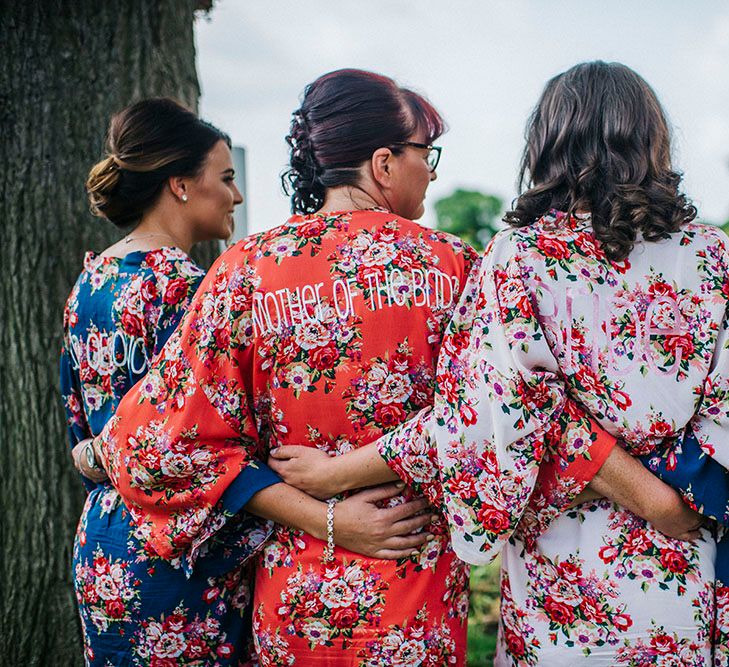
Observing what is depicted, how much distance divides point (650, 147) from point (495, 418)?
2.22 ft

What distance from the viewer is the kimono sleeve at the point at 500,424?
62.4 inches

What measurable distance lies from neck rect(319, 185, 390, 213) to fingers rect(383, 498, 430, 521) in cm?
69

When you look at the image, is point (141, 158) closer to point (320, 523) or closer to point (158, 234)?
point (158, 234)

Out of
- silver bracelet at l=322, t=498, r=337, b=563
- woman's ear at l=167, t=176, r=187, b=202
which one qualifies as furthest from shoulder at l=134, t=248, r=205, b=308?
silver bracelet at l=322, t=498, r=337, b=563

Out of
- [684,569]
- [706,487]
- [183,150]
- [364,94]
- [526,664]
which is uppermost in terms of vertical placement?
[364,94]

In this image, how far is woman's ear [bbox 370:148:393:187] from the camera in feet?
6.14

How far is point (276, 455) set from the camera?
1.88m

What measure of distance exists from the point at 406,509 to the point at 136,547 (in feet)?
2.33

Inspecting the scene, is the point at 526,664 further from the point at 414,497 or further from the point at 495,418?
the point at 495,418

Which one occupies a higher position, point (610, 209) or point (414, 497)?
point (610, 209)

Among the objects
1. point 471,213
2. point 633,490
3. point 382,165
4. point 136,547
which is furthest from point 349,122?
point 471,213

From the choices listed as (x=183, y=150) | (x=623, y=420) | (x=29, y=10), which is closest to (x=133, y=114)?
(x=183, y=150)

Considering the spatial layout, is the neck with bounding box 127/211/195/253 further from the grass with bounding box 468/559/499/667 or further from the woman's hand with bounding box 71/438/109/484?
the grass with bounding box 468/559/499/667

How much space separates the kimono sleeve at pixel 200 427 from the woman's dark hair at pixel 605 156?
68 cm
